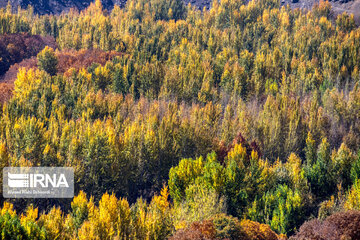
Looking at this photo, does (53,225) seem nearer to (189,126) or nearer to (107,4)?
(189,126)

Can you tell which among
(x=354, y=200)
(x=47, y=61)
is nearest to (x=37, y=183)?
(x=354, y=200)

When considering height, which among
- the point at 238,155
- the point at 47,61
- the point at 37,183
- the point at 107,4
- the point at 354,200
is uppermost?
the point at 107,4

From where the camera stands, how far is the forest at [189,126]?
3678 cm

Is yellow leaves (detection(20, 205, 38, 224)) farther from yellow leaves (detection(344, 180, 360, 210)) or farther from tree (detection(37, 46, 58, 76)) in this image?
tree (detection(37, 46, 58, 76))

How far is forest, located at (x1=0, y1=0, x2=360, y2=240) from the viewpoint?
36781mm

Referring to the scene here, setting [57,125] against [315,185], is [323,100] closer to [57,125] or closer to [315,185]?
[315,185]

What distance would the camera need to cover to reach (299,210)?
4469cm

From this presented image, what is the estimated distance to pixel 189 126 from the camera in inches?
2552

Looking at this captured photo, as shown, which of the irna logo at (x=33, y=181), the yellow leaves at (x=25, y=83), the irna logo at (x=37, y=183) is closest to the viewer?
the irna logo at (x=37, y=183)

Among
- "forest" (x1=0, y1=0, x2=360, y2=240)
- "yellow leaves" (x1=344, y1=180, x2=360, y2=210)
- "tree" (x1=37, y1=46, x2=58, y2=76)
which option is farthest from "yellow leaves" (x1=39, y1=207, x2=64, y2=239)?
"tree" (x1=37, y1=46, x2=58, y2=76)

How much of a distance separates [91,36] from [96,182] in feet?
286

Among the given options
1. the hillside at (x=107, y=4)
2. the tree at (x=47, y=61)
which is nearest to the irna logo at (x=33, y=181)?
the tree at (x=47, y=61)

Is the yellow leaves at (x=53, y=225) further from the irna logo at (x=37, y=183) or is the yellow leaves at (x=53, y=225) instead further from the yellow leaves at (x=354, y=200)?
the yellow leaves at (x=354, y=200)

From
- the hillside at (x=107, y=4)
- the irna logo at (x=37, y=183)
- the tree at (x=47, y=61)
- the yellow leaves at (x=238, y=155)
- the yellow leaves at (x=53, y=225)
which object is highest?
the hillside at (x=107, y=4)
